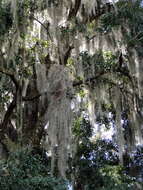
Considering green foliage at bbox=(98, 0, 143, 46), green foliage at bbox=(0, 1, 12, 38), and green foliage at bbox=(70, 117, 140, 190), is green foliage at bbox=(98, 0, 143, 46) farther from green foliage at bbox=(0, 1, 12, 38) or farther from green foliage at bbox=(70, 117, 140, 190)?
green foliage at bbox=(70, 117, 140, 190)

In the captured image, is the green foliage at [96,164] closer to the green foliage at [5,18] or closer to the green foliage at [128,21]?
the green foliage at [128,21]

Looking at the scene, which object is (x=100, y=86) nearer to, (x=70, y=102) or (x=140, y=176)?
(x=70, y=102)

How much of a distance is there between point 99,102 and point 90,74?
619 millimetres

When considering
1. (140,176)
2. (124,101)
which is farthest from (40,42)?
(140,176)

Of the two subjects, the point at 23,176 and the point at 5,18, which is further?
the point at 5,18

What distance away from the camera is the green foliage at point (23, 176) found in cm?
448

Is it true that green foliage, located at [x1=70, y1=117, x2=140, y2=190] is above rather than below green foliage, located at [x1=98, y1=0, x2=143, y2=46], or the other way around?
below

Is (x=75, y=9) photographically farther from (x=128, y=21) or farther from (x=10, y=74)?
(x=10, y=74)

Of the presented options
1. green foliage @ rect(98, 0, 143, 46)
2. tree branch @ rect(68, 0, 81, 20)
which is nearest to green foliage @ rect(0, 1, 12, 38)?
tree branch @ rect(68, 0, 81, 20)

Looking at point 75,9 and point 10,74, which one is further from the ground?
point 75,9

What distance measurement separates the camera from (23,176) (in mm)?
4680

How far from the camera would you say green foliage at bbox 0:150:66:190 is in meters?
4.48

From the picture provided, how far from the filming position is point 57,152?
20.9ft

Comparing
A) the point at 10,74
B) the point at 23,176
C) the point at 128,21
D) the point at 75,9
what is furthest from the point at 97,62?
the point at 23,176
